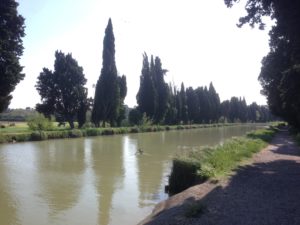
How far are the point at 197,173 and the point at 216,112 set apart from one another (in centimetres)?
9952

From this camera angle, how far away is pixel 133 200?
1416 centimetres

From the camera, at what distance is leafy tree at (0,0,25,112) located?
3394cm

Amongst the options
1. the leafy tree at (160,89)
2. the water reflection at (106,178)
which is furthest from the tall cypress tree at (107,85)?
the water reflection at (106,178)

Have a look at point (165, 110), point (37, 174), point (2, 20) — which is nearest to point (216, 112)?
point (165, 110)

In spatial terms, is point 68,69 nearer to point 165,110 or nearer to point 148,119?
point 148,119

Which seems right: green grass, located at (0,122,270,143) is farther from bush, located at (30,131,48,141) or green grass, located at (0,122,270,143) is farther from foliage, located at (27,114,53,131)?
foliage, located at (27,114,53,131)

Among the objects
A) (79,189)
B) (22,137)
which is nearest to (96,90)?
(22,137)

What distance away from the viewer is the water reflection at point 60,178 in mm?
13487

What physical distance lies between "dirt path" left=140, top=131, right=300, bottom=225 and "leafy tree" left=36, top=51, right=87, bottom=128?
140ft

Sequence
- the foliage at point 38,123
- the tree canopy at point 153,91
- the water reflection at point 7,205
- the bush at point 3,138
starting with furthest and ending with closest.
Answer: the tree canopy at point 153,91, the foliage at point 38,123, the bush at point 3,138, the water reflection at point 7,205

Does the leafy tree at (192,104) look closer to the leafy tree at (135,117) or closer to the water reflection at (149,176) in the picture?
the leafy tree at (135,117)

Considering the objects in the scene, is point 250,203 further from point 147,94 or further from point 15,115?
point 15,115

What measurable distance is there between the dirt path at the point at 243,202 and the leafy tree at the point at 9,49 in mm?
24242

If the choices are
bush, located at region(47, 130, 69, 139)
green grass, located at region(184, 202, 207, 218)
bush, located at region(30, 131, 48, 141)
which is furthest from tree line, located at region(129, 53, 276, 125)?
green grass, located at region(184, 202, 207, 218)
